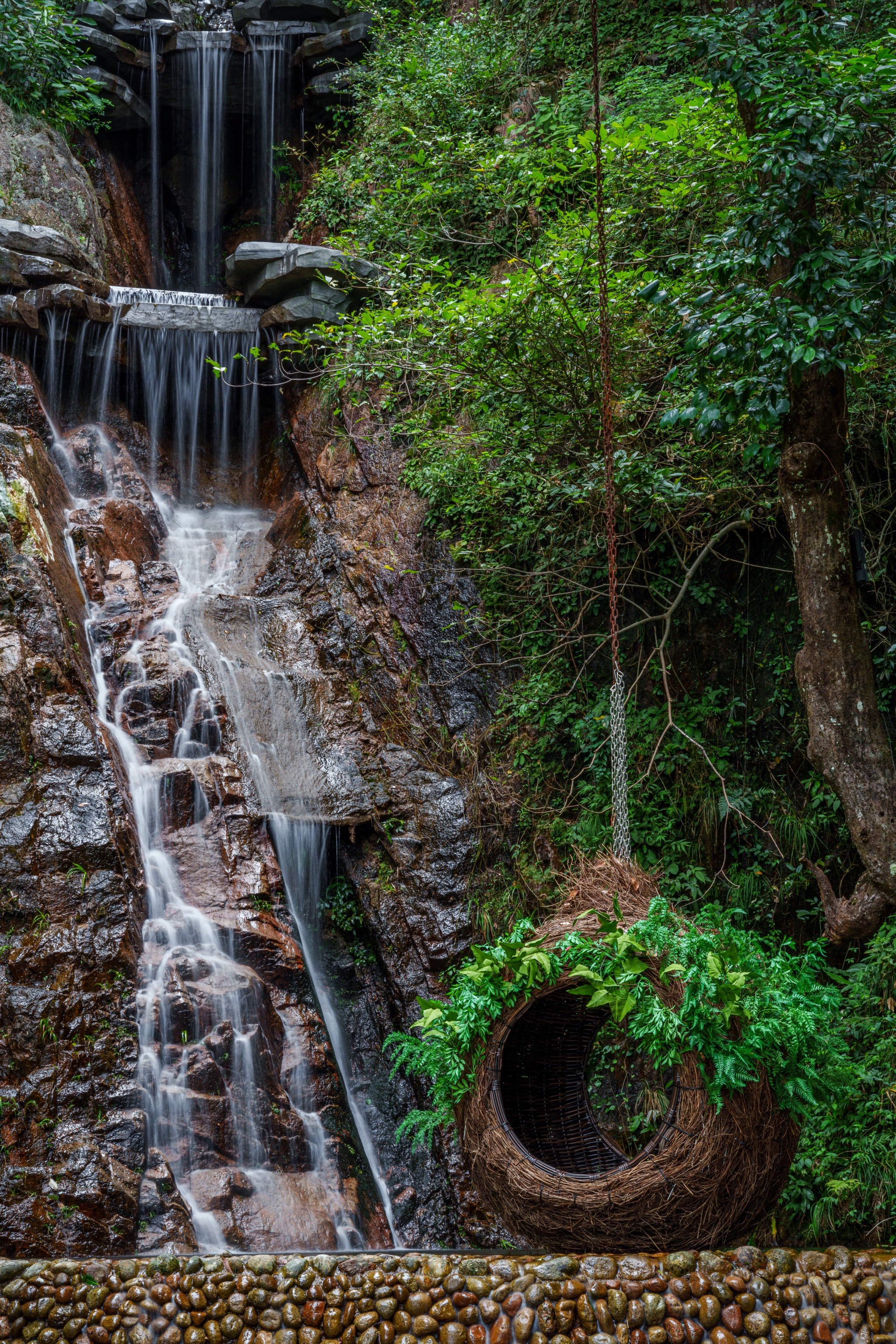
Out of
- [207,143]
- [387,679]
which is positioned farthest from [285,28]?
[387,679]

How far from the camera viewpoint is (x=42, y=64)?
39.4 ft

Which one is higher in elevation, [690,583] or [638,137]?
[638,137]

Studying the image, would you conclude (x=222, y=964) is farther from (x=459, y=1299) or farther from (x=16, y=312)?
(x=16, y=312)

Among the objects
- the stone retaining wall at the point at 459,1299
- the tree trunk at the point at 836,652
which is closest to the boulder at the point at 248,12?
the tree trunk at the point at 836,652

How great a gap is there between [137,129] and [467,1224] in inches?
574

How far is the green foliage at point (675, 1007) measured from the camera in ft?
11.0

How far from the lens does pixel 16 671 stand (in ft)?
23.5

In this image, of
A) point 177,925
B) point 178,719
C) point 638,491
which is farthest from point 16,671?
point 638,491

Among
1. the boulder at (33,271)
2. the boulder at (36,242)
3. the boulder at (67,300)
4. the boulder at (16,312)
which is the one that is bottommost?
the boulder at (16,312)

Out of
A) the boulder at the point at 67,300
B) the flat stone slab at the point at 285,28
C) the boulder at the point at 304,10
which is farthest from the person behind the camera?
the flat stone slab at the point at 285,28

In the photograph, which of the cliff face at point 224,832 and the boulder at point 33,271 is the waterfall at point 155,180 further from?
the cliff face at point 224,832

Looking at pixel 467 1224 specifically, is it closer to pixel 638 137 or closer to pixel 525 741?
pixel 525 741

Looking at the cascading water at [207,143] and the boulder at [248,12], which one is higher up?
the boulder at [248,12]

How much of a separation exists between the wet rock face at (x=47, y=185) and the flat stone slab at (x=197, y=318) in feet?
3.20
